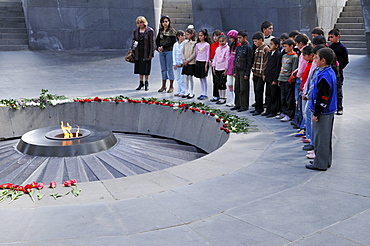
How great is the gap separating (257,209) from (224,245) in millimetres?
977

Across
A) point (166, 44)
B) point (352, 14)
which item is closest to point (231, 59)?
point (166, 44)

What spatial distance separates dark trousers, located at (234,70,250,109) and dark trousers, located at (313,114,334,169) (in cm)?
414

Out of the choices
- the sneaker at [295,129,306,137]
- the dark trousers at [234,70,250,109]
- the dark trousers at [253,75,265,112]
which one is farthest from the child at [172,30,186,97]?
the sneaker at [295,129,306,137]

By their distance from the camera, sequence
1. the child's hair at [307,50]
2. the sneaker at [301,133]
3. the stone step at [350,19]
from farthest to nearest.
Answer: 1. the stone step at [350,19]
2. the sneaker at [301,133]
3. the child's hair at [307,50]

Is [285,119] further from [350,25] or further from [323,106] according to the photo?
[350,25]

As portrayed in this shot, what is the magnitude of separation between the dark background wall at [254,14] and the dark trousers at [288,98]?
12.4 metres

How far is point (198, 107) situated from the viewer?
Answer: 1099cm

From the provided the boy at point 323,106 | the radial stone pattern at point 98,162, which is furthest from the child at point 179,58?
the boy at point 323,106

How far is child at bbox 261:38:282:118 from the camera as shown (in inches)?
376

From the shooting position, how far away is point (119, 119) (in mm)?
12094

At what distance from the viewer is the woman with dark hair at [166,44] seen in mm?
13000

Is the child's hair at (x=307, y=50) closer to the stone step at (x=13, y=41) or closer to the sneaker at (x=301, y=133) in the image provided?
the sneaker at (x=301, y=133)

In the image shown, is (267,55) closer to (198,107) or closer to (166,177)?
(198,107)

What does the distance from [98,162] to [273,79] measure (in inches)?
154
